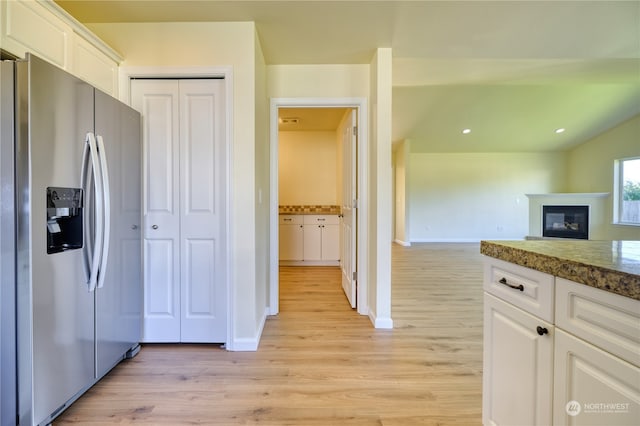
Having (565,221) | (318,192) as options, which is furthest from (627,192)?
(318,192)

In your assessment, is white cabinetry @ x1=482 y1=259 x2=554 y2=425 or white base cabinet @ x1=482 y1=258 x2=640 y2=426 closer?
white base cabinet @ x1=482 y1=258 x2=640 y2=426

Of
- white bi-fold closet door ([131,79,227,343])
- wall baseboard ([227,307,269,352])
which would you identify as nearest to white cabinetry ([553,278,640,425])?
wall baseboard ([227,307,269,352])

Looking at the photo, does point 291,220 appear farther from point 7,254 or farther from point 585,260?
point 585,260

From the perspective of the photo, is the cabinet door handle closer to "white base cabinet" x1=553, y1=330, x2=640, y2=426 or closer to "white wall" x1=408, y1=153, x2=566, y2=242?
"white base cabinet" x1=553, y1=330, x2=640, y2=426

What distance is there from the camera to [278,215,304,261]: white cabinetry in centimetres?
496

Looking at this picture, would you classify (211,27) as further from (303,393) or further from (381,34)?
(303,393)

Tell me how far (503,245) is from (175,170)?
212 cm

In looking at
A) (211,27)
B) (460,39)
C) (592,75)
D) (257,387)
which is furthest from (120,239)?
(592,75)

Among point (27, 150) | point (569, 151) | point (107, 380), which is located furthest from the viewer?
point (569, 151)

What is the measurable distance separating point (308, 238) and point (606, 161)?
307 inches

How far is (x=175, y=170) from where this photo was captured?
2.14 meters

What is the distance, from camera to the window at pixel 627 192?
6.39m

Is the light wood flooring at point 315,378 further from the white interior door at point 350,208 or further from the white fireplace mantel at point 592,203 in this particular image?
the white fireplace mantel at point 592,203

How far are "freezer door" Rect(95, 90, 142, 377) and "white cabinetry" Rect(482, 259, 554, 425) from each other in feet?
6.69
